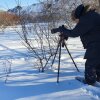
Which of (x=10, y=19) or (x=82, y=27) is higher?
(x=10, y=19)

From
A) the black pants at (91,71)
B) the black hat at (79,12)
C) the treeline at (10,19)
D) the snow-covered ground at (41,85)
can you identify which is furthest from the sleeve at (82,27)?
the treeline at (10,19)

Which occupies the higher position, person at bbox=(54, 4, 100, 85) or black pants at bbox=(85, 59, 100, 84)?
→ person at bbox=(54, 4, 100, 85)

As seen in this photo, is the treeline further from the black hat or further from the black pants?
the black pants

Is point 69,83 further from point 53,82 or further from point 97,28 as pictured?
point 97,28

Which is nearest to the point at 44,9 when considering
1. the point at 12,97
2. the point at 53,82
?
the point at 53,82

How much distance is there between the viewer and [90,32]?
211 inches

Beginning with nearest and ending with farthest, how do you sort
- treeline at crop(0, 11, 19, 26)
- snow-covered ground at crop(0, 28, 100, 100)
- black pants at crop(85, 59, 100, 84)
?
snow-covered ground at crop(0, 28, 100, 100) < black pants at crop(85, 59, 100, 84) < treeline at crop(0, 11, 19, 26)

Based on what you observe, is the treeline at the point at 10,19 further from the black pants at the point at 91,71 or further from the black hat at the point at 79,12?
the black pants at the point at 91,71

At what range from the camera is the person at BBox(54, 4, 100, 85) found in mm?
5266

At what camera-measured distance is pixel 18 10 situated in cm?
807

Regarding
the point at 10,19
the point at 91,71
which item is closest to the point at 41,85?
the point at 91,71

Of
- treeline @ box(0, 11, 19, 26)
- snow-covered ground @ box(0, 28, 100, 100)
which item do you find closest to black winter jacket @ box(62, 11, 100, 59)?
snow-covered ground @ box(0, 28, 100, 100)

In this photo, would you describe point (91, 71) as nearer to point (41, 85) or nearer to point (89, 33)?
point (89, 33)

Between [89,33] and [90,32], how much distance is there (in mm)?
22
